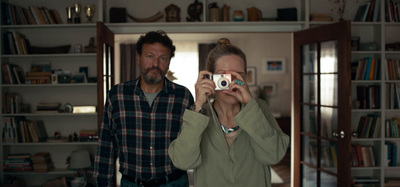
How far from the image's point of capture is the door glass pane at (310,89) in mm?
3518

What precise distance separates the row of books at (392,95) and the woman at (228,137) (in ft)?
10.4

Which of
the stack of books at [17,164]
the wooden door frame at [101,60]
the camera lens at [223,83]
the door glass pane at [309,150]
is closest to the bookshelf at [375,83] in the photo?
the door glass pane at [309,150]

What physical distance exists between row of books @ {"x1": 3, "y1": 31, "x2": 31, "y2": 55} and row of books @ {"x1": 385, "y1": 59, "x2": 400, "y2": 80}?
409 centimetres

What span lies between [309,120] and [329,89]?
460mm

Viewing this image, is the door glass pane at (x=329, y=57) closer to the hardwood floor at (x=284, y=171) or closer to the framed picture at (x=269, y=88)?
the hardwood floor at (x=284, y=171)

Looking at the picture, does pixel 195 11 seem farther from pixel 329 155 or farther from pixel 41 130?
pixel 41 130

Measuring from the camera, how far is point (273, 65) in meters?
7.44

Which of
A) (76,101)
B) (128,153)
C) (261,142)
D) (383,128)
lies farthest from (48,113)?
(383,128)

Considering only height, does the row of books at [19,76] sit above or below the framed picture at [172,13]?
below

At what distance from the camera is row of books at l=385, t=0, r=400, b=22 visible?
3.84 meters

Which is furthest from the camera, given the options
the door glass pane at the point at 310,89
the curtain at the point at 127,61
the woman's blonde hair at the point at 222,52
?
the curtain at the point at 127,61

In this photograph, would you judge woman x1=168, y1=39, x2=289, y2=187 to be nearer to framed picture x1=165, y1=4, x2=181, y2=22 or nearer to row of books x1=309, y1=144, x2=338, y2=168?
row of books x1=309, y1=144, x2=338, y2=168

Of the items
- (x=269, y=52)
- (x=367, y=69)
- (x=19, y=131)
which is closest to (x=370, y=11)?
(x=367, y=69)

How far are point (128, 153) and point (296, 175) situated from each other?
253cm
